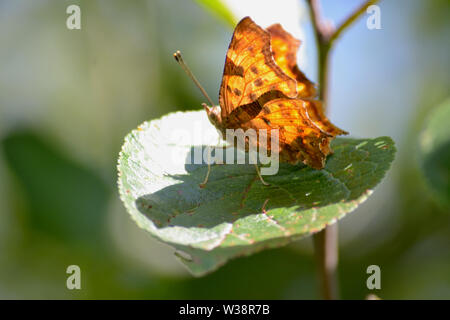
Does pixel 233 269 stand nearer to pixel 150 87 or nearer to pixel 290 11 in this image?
pixel 150 87

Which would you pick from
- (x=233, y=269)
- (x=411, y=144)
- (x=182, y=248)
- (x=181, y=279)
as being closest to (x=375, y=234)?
(x=411, y=144)

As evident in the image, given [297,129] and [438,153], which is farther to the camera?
[438,153]

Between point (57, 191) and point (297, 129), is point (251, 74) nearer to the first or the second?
point (297, 129)

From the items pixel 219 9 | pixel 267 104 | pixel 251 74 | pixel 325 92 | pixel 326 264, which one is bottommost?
pixel 326 264

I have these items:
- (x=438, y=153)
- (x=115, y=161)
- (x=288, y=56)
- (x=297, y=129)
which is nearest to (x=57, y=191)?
(x=115, y=161)

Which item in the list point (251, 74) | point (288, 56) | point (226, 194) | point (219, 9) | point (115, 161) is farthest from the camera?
point (115, 161)

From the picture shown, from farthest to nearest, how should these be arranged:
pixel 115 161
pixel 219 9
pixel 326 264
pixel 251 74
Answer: pixel 115 161, pixel 219 9, pixel 326 264, pixel 251 74

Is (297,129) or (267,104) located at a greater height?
(267,104)

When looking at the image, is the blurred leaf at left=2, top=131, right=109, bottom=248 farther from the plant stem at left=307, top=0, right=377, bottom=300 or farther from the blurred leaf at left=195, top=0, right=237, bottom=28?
the plant stem at left=307, top=0, right=377, bottom=300
